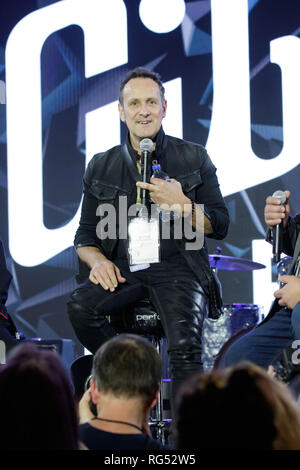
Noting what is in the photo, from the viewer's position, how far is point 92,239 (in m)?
3.03

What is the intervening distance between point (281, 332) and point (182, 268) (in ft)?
1.63

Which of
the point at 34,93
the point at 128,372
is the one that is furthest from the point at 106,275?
the point at 34,93

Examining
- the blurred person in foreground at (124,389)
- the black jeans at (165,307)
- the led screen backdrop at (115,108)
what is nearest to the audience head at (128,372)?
the blurred person in foreground at (124,389)

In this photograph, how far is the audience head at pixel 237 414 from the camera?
1027 mm

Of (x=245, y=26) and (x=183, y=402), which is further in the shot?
(x=245, y=26)

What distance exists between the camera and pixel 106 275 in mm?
2736

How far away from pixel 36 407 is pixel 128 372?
63 centimetres

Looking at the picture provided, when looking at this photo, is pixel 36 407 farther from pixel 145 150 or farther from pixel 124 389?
pixel 145 150

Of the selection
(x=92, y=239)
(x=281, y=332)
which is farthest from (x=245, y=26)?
(x=281, y=332)

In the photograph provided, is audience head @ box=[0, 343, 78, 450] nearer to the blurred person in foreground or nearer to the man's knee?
the blurred person in foreground

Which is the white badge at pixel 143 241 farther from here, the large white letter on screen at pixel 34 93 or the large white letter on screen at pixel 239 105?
the large white letter on screen at pixel 34 93

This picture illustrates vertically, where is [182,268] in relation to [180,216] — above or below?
below

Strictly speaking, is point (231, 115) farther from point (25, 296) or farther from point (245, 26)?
point (25, 296)
